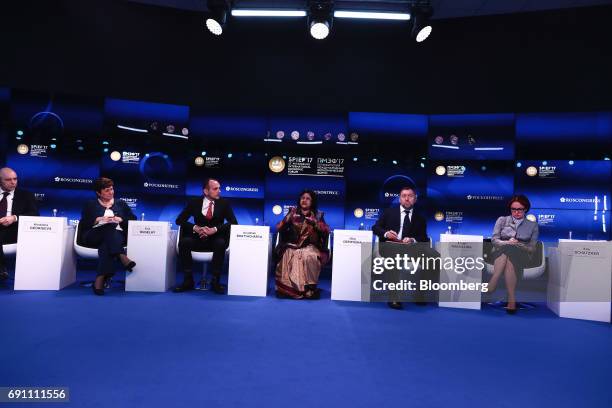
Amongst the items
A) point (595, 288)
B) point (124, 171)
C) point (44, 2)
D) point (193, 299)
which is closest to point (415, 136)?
point (595, 288)

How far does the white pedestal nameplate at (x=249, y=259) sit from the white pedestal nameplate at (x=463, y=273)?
199 cm

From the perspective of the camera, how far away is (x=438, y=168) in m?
5.79

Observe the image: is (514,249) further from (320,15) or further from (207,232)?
(320,15)

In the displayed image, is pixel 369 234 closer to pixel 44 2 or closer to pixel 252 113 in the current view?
pixel 252 113

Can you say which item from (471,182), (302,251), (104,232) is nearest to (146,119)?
(104,232)

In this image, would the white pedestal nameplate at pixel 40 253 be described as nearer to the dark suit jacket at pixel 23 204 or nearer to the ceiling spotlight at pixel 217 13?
the dark suit jacket at pixel 23 204

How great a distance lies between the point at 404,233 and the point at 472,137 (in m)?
2.19

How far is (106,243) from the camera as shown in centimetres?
420

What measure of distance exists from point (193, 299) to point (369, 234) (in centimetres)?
204

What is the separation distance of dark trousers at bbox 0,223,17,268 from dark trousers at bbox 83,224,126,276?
2.88 ft

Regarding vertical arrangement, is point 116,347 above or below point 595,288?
below

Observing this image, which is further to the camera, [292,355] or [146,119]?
[146,119]

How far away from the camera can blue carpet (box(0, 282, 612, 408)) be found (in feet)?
6.58

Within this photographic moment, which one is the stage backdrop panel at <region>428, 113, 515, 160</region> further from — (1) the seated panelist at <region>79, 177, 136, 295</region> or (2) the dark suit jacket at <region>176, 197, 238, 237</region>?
(1) the seated panelist at <region>79, 177, 136, 295</region>
